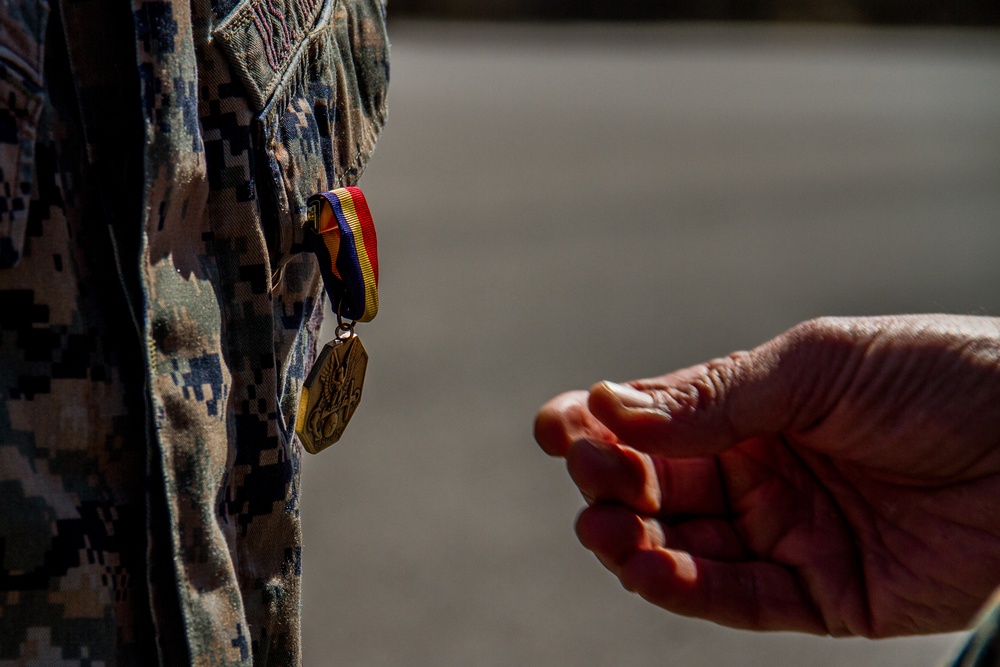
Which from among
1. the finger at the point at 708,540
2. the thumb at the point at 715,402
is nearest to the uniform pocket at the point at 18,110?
the thumb at the point at 715,402

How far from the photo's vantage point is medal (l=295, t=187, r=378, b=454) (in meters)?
0.71

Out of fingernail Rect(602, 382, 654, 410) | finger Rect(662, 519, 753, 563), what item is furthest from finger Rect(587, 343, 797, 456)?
finger Rect(662, 519, 753, 563)

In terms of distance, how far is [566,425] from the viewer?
1.03 meters

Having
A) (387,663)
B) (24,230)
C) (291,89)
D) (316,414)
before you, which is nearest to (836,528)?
(316,414)

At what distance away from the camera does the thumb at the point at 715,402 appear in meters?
0.98

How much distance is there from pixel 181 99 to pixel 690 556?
0.68 metres

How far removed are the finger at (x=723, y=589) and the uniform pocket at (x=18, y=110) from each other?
65cm

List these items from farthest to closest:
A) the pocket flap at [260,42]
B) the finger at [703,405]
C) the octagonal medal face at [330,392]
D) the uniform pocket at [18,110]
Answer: the finger at [703,405] → the octagonal medal face at [330,392] → the pocket flap at [260,42] → the uniform pocket at [18,110]

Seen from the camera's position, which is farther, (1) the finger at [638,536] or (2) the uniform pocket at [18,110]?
(1) the finger at [638,536]

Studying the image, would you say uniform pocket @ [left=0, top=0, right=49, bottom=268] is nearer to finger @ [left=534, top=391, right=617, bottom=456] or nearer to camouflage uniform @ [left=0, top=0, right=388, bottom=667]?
camouflage uniform @ [left=0, top=0, right=388, bottom=667]

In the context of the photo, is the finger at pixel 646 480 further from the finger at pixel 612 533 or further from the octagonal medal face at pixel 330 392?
the octagonal medal face at pixel 330 392

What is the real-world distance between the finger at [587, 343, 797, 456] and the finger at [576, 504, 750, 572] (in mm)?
79

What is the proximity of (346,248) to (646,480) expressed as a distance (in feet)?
1.54

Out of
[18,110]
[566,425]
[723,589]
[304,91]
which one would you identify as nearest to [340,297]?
[304,91]
